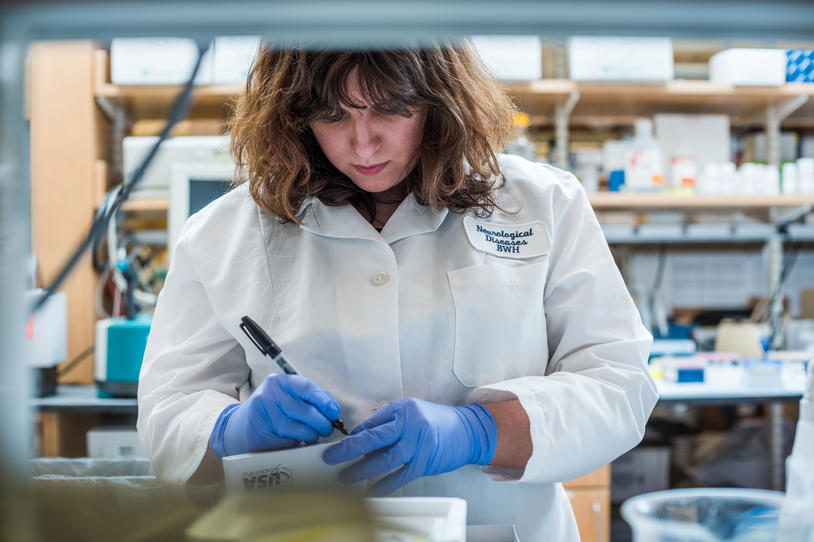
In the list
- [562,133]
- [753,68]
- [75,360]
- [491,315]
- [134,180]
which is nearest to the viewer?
[134,180]

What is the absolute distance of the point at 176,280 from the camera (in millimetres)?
1016

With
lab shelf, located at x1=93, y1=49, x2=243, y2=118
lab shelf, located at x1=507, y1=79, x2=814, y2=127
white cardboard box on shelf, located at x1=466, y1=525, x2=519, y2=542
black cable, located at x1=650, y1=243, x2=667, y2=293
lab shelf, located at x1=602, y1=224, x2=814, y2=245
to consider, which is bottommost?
white cardboard box on shelf, located at x1=466, y1=525, x2=519, y2=542

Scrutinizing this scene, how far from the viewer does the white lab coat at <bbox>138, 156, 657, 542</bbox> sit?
0.94 m

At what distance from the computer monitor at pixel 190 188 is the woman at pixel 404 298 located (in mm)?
1369

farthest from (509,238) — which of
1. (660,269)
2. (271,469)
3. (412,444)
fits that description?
(660,269)

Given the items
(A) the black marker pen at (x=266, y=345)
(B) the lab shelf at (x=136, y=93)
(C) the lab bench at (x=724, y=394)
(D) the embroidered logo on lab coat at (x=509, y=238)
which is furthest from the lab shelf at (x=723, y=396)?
(B) the lab shelf at (x=136, y=93)

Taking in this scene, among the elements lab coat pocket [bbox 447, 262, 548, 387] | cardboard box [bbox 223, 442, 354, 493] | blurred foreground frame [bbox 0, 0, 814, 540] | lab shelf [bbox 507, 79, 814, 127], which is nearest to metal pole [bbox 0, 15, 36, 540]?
blurred foreground frame [bbox 0, 0, 814, 540]

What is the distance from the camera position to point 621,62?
275cm

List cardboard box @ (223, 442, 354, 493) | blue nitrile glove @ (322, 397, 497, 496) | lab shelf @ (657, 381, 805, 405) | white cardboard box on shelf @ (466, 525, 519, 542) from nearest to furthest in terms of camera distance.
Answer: white cardboard box on shelf @ (466, 525, 519, 542) < cardboard box @ (223, 442, 354, 493) < blue nitrile glove @ (322, 397, 497, 496) < lab shelf @ (657, 381, 805, 405)

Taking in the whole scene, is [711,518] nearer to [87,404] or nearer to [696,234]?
[87,404]

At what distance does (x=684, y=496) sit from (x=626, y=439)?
48 cm

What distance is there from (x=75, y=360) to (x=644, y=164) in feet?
7.90

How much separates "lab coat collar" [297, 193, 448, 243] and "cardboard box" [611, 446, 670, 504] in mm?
2179

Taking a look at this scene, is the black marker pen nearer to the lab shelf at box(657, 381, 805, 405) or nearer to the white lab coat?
the white lab coat
